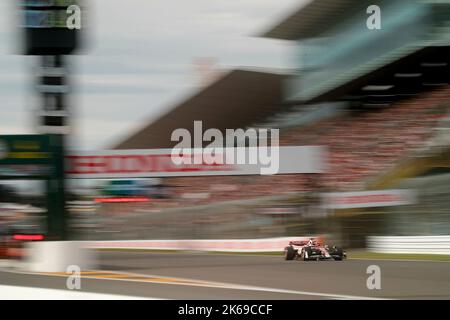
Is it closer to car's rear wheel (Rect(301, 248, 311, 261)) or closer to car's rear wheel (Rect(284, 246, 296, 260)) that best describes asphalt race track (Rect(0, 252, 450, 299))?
car's rear wheel (Rect(301, 248, 311, 261))

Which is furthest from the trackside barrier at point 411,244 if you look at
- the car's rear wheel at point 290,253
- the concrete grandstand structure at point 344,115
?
the car's rear wheel at point 290,253

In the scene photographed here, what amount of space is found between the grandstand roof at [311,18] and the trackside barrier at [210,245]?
29.5ft

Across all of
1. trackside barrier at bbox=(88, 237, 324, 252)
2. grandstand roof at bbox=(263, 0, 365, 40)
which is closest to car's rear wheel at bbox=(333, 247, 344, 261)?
trackside barrier at bbox=(88, 237, 324, 252)

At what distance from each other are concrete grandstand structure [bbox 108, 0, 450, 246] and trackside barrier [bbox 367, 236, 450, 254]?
1.00ft

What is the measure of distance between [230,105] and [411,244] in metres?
21.0

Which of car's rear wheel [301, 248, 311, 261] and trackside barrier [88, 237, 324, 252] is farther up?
car's rear wheel [301, 248, 311, 261]

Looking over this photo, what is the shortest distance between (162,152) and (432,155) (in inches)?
268

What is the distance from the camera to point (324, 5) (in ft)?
91.5


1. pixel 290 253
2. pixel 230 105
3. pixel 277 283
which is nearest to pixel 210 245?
pixel 290 253

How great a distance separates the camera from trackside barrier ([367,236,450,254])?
1733 centimetres

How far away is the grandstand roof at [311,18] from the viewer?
27578mm

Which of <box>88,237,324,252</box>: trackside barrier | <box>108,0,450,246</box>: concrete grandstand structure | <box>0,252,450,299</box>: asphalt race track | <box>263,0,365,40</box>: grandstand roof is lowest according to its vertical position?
<box>88,237,324,252</box>: trackside barrier

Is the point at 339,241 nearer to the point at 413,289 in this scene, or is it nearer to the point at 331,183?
the point at 331,183

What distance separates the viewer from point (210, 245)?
84.4ft
